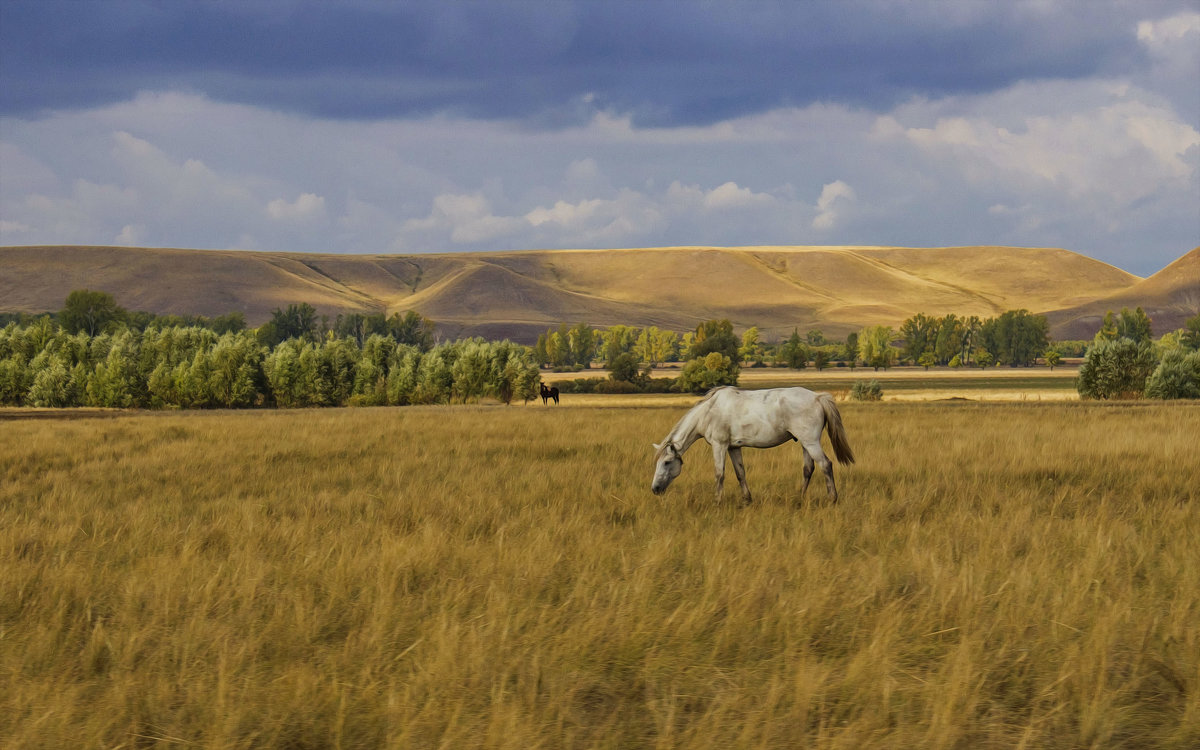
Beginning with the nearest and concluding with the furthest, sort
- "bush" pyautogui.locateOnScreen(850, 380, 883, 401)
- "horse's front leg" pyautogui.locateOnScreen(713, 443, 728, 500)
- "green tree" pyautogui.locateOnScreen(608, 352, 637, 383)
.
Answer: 1. "horse's front leg" pyautogui.locateOnScreen(713, 443, 728, 500)
2. "bush" pyautogui.locateOnScreen(850, 380, 883, 401)
3. "green tree" pyautogui.locateOnScreen(608, 352, 637, 383)

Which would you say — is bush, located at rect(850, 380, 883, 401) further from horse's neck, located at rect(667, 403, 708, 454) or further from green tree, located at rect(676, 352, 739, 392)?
horse's neck, located at rect(667, 403, 708, 454)

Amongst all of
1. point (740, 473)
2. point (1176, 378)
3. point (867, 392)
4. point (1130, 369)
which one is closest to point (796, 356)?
point (867, 392)

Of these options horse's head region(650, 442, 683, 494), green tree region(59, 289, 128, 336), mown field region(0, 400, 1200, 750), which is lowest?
mown field region(0, 400, 1200, 750)

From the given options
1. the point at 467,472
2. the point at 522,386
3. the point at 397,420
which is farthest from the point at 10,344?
the point at 467,472

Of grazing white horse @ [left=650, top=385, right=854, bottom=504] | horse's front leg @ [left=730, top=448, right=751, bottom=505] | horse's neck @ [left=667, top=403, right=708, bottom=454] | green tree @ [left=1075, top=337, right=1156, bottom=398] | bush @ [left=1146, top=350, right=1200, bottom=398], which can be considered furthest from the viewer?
green tree @ [left=1075, top=337, right=1156, bottom=398]

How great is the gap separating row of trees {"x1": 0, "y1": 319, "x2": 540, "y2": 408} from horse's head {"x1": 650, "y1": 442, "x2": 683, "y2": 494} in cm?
6459

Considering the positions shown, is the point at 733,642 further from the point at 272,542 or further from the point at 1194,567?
the point at 272,542

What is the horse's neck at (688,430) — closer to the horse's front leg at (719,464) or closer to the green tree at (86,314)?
the horse's front leg at (719,464)

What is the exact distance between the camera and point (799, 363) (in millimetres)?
183000

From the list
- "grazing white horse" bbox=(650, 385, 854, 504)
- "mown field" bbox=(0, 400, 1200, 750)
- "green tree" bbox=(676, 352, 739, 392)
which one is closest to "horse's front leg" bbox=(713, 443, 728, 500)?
"grazing white horse" bbox=(650, 385, 854, 504)

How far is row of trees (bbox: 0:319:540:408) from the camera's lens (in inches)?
2899

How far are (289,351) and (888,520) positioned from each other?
71070mm

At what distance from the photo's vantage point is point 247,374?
7350 cm

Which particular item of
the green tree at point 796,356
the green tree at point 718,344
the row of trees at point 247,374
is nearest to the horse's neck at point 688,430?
the row of trees at point 247,374
